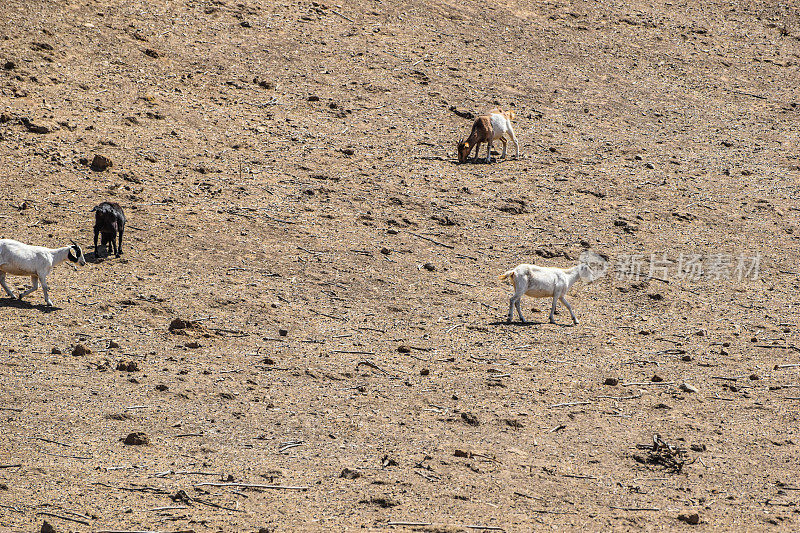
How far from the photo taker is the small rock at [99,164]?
14.6m

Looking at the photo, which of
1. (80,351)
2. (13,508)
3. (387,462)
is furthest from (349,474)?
(80,351)

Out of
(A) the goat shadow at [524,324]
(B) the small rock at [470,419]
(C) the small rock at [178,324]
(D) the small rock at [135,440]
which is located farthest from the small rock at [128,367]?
(A) the goat shadow at [524,324]

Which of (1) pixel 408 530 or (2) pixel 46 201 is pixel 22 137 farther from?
(1) pixel 408 530

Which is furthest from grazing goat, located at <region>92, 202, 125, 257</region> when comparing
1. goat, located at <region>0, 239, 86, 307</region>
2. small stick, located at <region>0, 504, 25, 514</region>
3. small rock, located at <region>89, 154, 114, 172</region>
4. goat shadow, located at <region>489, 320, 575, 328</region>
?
small stick, located at <region>0, 504, 25, 514</region>

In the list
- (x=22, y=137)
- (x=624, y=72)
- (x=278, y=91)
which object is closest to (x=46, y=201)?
(x=22, y=137)

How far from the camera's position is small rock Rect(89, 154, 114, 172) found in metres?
14.6

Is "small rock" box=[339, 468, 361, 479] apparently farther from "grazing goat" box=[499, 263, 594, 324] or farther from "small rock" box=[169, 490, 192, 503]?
"grazing goat" box=[499, 263, 594, 324]

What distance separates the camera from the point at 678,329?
12.1 metres

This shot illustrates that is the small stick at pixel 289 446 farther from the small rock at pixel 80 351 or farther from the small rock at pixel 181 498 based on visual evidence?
the small rock at pixel 80 351

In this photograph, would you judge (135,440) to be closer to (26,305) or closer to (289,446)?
(289,446)

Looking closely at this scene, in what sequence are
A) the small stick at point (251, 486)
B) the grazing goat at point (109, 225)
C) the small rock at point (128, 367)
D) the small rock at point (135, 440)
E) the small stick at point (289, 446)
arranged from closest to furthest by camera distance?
the small stick at point (251, 486)
the small rock at point (135, 440)
the small stick at point (289, 446)
the small rock at point (128, 367)
the grazing goat at point (109, 225)

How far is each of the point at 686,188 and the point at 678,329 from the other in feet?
17.3

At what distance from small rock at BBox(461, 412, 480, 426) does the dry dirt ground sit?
3 cm

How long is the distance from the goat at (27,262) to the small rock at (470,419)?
4903 mm
